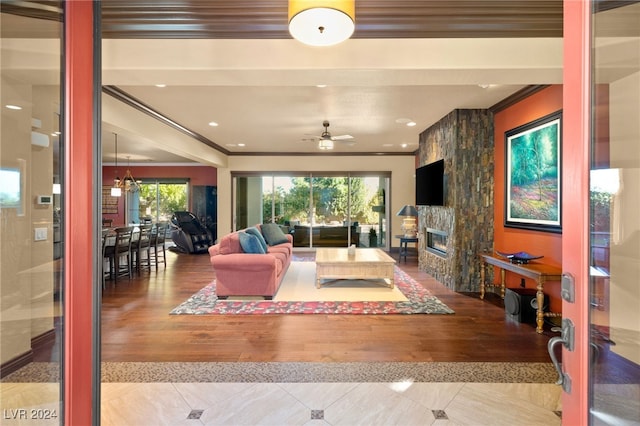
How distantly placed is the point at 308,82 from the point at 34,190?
2.39 meters

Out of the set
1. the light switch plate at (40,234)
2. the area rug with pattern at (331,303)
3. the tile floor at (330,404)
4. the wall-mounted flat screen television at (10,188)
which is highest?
the wall-mounted flat screen television at (10,188)

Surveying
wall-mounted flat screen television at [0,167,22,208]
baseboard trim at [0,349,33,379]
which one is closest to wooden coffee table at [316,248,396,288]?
baseboard trim at [0,349,33,379]

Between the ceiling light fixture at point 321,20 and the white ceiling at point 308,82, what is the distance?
84cm

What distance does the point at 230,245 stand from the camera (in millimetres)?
4629

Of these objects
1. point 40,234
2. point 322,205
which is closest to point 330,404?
point 40,234

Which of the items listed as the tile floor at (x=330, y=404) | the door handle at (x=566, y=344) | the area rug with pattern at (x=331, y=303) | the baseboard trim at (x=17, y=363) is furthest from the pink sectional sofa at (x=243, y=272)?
the door handle at (x=566, y=344)

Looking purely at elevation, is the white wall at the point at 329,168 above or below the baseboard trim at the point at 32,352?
above

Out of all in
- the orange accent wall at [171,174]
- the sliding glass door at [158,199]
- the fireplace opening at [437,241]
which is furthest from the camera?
the sliding glass door at [158,199]

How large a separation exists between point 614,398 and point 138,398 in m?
2.71

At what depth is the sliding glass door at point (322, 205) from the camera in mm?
9172

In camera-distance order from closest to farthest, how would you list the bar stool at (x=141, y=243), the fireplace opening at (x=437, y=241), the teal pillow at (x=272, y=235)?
the fireplace opening at (x=437, y=241)
the bar stool at (x=141, y=243)
the teal pillow at (x=272, y=235)

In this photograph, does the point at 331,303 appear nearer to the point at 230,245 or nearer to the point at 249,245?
the point at 249,245

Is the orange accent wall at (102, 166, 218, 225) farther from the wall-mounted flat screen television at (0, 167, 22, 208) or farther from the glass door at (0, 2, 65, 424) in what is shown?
the wall-mounted flat screen television at (0, 167, 22, 208)

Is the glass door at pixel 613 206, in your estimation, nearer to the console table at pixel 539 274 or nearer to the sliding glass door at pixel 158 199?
the console table at pixel 539 274
